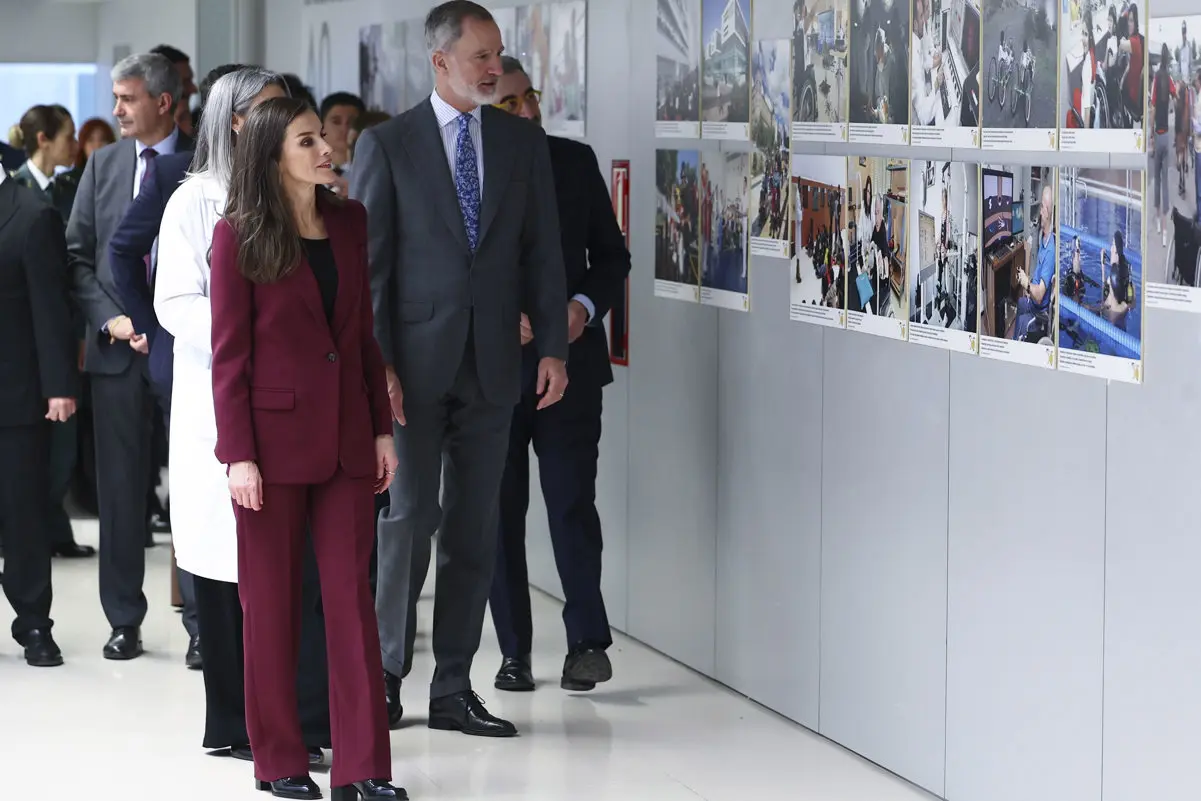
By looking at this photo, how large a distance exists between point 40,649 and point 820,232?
301cm

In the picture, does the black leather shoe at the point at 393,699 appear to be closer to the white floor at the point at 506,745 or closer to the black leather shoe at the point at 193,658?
the white floor at the point at 506,745

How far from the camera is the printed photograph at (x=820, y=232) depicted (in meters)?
5.04

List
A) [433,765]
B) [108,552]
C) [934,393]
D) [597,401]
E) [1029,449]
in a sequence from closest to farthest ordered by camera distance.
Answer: [1029,449], [934,393], [433,765], [597,401], [108,552]

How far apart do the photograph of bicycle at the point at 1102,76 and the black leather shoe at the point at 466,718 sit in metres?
2.35

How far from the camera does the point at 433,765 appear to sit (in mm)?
4980

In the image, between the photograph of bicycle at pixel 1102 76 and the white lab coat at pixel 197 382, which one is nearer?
the photograph of bicycle at pixel 1102 76

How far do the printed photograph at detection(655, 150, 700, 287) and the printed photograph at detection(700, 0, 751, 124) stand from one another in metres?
0.22

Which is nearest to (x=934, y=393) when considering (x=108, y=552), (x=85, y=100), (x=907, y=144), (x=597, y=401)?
(x=907, y=144)

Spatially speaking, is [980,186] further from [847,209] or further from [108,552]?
[108,552]

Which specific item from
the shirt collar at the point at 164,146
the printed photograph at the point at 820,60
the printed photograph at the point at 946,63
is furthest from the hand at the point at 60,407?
the printed photograph at the point at 946,63

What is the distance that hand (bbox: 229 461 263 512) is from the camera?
431 centimetres

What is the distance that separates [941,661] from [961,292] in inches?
37.5

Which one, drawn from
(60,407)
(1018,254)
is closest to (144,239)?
(60,407)

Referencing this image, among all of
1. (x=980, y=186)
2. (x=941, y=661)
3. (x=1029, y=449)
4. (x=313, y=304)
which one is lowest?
(x=941, y=661)
